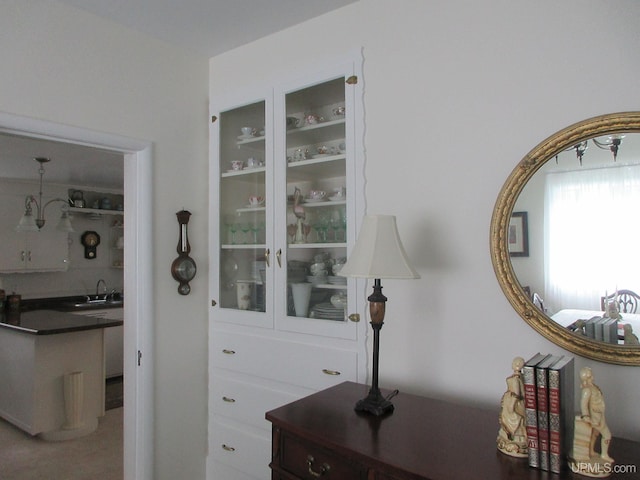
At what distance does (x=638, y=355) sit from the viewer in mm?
1308

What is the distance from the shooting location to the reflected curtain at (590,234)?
134 cm

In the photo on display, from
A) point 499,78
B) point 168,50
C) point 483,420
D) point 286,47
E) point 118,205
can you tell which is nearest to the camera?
point 483,420

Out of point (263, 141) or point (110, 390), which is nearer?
point (263, 141)

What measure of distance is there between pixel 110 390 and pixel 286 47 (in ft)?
14.0

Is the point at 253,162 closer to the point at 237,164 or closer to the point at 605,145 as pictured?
the point at 237,164

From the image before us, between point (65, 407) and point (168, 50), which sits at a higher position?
point (168, 50)

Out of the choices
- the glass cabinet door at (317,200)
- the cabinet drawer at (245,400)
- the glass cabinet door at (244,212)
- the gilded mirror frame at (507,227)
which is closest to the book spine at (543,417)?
the gilded mirror frame at (507,227)

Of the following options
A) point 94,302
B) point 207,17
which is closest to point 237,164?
point 207,17

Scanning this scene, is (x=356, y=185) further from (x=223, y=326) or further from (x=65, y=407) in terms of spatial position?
(x=65, y=407)

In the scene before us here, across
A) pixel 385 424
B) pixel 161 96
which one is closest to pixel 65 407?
pixel 161 96

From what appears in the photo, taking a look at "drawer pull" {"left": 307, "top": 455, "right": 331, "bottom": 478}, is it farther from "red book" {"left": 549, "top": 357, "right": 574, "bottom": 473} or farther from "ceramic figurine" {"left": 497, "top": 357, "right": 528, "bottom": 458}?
"red book" {"left": 549, "top": 357, "right": 574, "bottom": 473}

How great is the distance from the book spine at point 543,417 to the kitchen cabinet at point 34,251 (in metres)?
5.95

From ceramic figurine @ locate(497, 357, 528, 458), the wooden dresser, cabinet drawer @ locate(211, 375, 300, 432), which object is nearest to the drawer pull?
the wooden dresser

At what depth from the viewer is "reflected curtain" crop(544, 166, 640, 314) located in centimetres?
134
